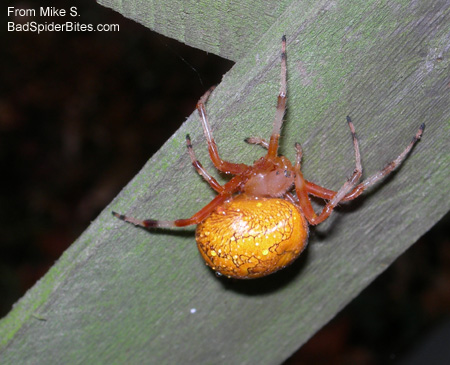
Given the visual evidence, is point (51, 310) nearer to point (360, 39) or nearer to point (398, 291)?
point (360, 39)

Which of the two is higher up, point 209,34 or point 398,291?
point 209,34

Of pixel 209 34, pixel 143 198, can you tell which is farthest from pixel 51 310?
pixel 209 34

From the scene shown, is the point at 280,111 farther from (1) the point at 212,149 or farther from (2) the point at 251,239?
(2) the point at 251,239

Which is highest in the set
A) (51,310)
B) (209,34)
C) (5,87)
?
(209,34)

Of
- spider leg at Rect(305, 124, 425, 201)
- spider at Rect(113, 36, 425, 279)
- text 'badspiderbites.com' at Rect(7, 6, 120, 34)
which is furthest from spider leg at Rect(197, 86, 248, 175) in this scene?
text 'badspiderbites.com' at Rect(7, 6, 120, 34)

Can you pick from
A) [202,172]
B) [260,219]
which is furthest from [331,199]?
[202,172]

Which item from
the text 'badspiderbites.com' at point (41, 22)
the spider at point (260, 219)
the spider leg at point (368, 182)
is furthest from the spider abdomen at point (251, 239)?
the text 'badspiderbites.com' at point (41, 22)
